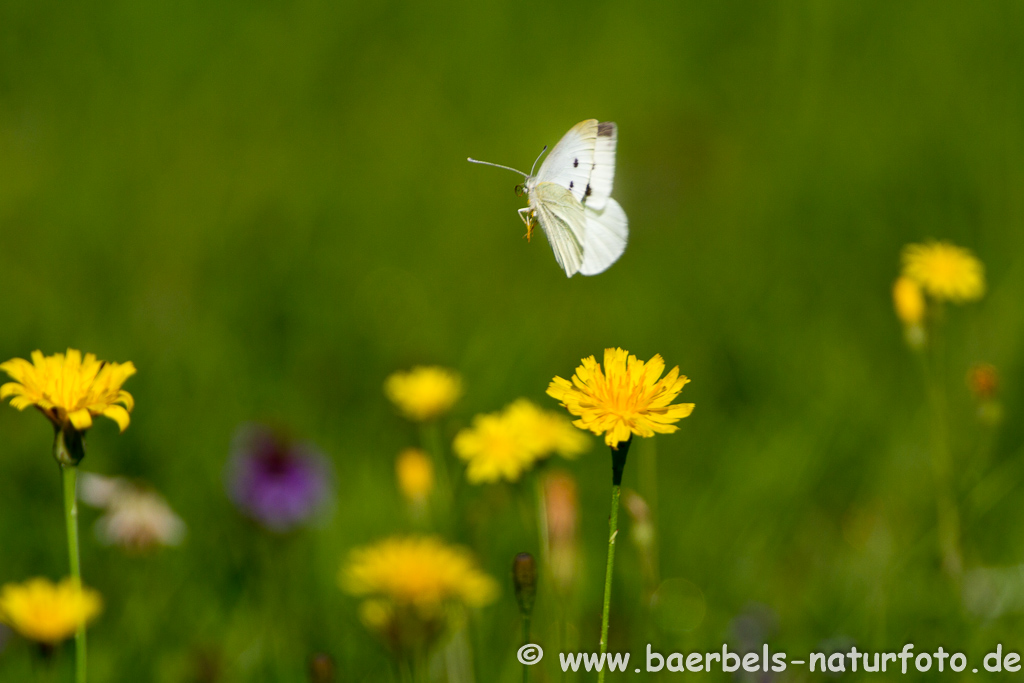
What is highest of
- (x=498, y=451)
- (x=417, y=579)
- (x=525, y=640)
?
(x=498, y=451)

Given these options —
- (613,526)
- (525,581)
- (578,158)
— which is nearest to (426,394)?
(578,158)

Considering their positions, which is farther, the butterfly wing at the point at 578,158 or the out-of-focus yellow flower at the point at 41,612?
the butterfly wing at the point at 578,158

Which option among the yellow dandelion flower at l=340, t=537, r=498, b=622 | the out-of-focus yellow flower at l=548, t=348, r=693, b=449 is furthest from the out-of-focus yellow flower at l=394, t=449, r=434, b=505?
the out-of-focus yellow flower at l=548, t=348, r=693, b=449

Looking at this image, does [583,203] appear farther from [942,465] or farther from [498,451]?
[942,465]

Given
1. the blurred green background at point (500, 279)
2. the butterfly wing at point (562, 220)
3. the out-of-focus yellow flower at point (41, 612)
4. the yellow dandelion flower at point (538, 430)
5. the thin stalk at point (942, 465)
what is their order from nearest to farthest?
the out-of-focus yellow flower at point (41, 612)
the yellow dandelion flower at point (538, 430)
the butterfly wing at point (562, 220)
the thin stalk at point (942, 465)
the blurred green background at point (500, 279)

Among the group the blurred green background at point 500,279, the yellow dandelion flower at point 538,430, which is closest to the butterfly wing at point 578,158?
the yellow dandelion flower at point 538,430

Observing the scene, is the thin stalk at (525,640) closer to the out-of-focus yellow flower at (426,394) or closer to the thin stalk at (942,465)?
the out-of-focus yellow flower at (426,394)

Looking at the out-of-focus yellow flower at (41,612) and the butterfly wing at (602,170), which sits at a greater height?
the butterfly wing at (602,170)
